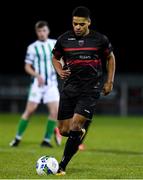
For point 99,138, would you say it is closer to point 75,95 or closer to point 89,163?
point 89,163

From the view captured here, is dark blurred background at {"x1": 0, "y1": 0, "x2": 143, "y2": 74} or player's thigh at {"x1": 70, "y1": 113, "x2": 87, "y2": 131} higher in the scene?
player's thigh at {"x1": 70, "y1": 113, "x2": 87, "y2": 131}

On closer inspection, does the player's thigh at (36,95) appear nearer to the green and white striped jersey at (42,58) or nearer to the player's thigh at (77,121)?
the green and white striped jersey at (42,58)

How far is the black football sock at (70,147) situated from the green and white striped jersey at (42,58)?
4.39 m

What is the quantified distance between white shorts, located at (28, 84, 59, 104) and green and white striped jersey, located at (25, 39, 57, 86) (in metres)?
0.12

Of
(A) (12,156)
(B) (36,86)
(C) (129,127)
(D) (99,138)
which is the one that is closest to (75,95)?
(A) (12,156)

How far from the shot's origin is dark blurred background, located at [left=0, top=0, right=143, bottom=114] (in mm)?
29594

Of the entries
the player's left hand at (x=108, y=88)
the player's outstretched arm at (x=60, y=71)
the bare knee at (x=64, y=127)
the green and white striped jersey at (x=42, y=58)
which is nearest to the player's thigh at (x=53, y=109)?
the green and white striped jersey at (x=42, y=58)

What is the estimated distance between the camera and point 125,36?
30516mm

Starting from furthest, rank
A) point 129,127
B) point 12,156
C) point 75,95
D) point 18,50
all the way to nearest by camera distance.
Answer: point 18,50
point 129,127
point 12,156
point 75,95

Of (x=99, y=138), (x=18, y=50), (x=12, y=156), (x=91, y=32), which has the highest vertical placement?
(x=91, y=32)

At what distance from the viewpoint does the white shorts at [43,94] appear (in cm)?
1252

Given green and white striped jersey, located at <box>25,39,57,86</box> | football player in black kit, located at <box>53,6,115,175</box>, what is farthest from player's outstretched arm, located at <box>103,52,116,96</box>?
green and white striped jersey, located at <box>25,39,57,86</box>

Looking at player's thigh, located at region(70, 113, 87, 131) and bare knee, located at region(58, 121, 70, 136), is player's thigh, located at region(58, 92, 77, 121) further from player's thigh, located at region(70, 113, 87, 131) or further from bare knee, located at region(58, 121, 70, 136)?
player's thigh, located at region(70, 113, 87, 131)

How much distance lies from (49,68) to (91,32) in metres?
4.02
